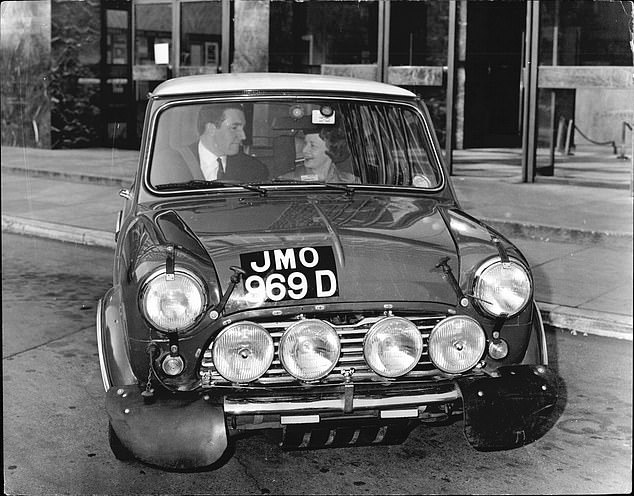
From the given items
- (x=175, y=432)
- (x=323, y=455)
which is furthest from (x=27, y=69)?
(x=175, y=432)

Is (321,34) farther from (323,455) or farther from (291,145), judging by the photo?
(323,455)

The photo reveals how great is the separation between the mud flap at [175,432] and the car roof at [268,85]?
1.96m

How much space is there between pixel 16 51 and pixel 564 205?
461 inches

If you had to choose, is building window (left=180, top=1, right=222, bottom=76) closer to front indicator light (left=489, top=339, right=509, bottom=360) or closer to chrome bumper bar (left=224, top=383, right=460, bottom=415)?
front indicator light (left=489, top=339, right=509, bottom=360)

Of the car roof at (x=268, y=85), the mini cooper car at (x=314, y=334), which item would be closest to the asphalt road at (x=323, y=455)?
the mini cooper car at (x=314, y=334)

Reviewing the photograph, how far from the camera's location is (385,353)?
402 centimetres

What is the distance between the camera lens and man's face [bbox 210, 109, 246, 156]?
510 centimetres

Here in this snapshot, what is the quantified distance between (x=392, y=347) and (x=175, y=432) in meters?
0.95

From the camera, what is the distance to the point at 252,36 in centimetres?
1662

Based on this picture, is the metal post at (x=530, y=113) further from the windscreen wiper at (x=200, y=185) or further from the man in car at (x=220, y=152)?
the windscreen wiper at (x=200, y=185)

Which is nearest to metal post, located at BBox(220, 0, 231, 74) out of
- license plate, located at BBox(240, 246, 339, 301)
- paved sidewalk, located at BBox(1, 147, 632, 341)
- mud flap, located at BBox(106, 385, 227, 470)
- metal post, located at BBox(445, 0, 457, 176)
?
paved sidewalk, located at BBox(1, 147, 632, 341)

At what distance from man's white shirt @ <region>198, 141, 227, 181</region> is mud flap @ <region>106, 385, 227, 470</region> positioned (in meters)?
1.51

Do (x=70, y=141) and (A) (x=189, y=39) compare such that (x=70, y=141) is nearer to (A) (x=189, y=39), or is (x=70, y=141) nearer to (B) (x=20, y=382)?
(A) (x=189, y=39)

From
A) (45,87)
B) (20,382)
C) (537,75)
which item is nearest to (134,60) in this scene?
(45,87)
